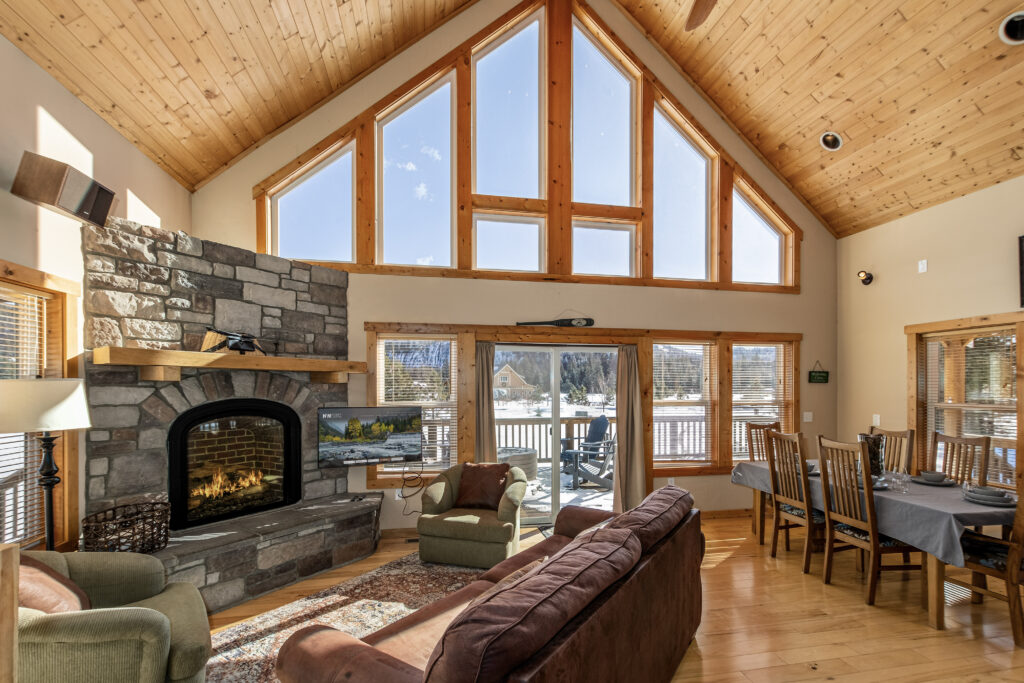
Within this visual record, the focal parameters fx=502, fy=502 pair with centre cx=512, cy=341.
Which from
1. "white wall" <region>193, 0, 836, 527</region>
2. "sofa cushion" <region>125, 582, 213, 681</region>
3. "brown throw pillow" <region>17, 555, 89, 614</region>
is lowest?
"sofa cushion" <region>125, 582, 213, 681</region>

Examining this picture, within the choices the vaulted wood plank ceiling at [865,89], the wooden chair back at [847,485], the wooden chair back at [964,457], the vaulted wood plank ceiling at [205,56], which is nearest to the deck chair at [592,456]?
the wooden chair back at [847,485]

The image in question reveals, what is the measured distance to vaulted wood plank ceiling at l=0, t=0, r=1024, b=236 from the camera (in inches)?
127

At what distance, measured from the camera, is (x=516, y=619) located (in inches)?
57.2

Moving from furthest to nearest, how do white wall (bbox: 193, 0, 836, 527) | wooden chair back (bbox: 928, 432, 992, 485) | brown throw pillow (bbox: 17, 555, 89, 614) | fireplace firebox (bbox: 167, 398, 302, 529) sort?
white wall (bbox: 193, 0, 836, 527) < wooden chair back (bbox: 928, 432, 992, 485) < fireplace firebox (bbox: 167, 398, 302, 529) < brown throw pillow (bbox: 17, 555, 89, 614)

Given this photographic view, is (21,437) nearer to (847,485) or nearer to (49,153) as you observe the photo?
(49,153)

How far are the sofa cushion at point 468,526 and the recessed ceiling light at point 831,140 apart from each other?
4.89 metres

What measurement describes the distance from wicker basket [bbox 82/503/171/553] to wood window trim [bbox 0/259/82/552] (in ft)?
0.43

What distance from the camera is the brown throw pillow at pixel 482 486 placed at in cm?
434

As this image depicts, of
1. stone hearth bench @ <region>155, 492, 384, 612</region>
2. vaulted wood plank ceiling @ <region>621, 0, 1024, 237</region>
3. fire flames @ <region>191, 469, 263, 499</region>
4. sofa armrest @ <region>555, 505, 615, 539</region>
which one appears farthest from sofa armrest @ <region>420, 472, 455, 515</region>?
vaulted wood plank ceiling @ <region>621, 0, 1024, 237</region>

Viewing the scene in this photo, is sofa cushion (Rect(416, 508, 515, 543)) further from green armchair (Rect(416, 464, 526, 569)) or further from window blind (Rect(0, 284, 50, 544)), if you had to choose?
window blind (Rect(0, 284, 50, 544))

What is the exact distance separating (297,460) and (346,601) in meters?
1.46

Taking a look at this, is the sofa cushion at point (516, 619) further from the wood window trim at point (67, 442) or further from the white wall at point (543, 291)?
the white wall at point (543, 291)

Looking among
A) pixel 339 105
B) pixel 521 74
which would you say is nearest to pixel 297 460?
pixel 339 105

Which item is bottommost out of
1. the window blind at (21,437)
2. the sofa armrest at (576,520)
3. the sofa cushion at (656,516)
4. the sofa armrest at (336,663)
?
the sofa armrest at (576,520)
